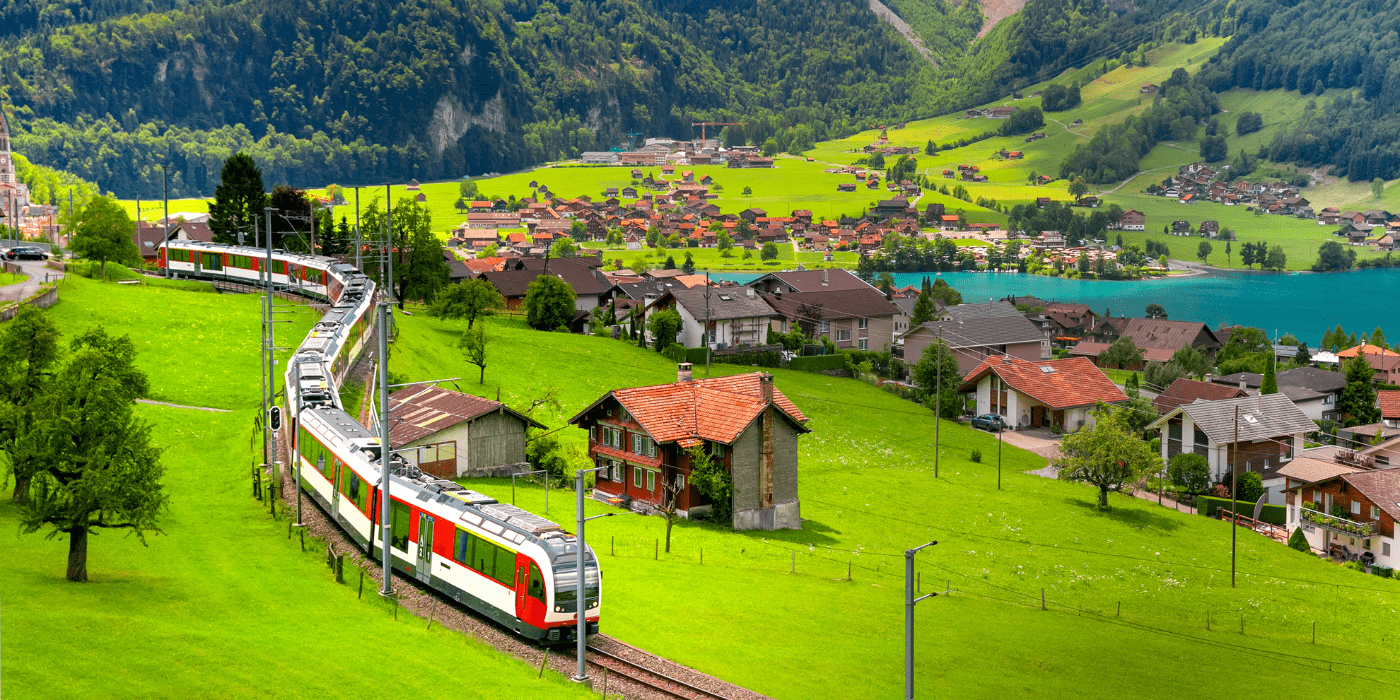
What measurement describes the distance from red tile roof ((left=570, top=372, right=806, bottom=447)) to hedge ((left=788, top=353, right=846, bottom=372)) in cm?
3956

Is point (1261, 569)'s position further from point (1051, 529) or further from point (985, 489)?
point (985, 489)

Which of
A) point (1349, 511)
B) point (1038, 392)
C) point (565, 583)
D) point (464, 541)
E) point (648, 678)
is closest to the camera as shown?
point (648, 678)

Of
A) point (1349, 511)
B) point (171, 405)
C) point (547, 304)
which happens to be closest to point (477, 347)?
point (171, 405)

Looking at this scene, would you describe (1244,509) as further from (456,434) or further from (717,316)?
(456,434)

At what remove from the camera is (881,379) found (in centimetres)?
8788

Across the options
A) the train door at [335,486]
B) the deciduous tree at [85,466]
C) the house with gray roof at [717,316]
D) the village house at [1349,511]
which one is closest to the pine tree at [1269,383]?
the village house at [1349,511]

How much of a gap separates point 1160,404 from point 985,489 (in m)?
28.9

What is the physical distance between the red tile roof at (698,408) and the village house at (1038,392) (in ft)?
109

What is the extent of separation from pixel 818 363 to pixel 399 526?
6016cm

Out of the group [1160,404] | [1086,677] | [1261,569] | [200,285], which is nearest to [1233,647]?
[1086,677]

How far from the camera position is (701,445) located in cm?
4219

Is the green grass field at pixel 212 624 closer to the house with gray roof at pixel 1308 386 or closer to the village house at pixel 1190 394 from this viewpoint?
the village house at pixel 1190 394

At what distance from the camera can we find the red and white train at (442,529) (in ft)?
78.9

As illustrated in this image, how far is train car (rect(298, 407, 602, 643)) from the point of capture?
78.7ft
